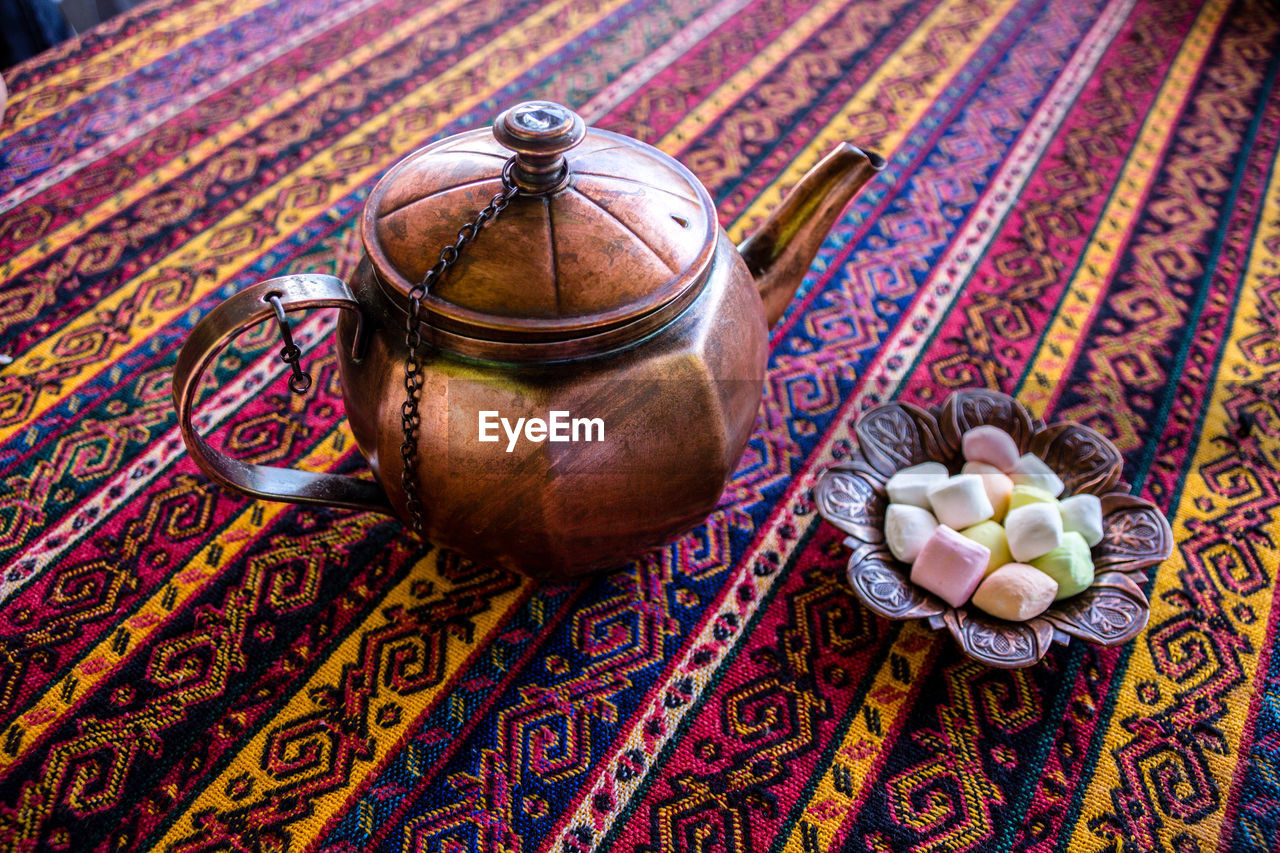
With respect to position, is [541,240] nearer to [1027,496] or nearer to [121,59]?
[1027,496]

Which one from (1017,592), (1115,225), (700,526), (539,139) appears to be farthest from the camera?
(1115,225)

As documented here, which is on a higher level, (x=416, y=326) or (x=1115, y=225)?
(x=416, y=326)

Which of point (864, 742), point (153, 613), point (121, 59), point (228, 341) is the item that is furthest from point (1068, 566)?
point (121, 59)

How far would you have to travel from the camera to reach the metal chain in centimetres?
72

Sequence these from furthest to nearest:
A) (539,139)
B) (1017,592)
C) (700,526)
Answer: (700,526) < (1017,592) < (539,139)

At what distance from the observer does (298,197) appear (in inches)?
62.2

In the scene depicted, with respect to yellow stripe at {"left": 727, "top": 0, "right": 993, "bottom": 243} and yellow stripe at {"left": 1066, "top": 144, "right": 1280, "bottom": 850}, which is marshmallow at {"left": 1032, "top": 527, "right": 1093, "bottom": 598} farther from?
yellow stripe at {"left": 727, "top": 0, "right": 993, "bottom": 243}

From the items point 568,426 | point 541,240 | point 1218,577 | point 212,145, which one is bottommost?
point 1218,577

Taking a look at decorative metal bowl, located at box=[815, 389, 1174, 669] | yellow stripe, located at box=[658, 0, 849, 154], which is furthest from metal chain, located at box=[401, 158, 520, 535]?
yellow stripe, located at box=[658, 0, 849, 154]

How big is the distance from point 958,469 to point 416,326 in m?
0.72

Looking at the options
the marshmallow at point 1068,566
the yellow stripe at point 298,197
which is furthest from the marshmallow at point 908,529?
the yellow stripe at point 298,197

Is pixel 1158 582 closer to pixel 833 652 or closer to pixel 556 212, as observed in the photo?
pixel 833 652

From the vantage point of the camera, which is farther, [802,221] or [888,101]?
[888,101]

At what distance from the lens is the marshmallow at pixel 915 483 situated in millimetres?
1004
